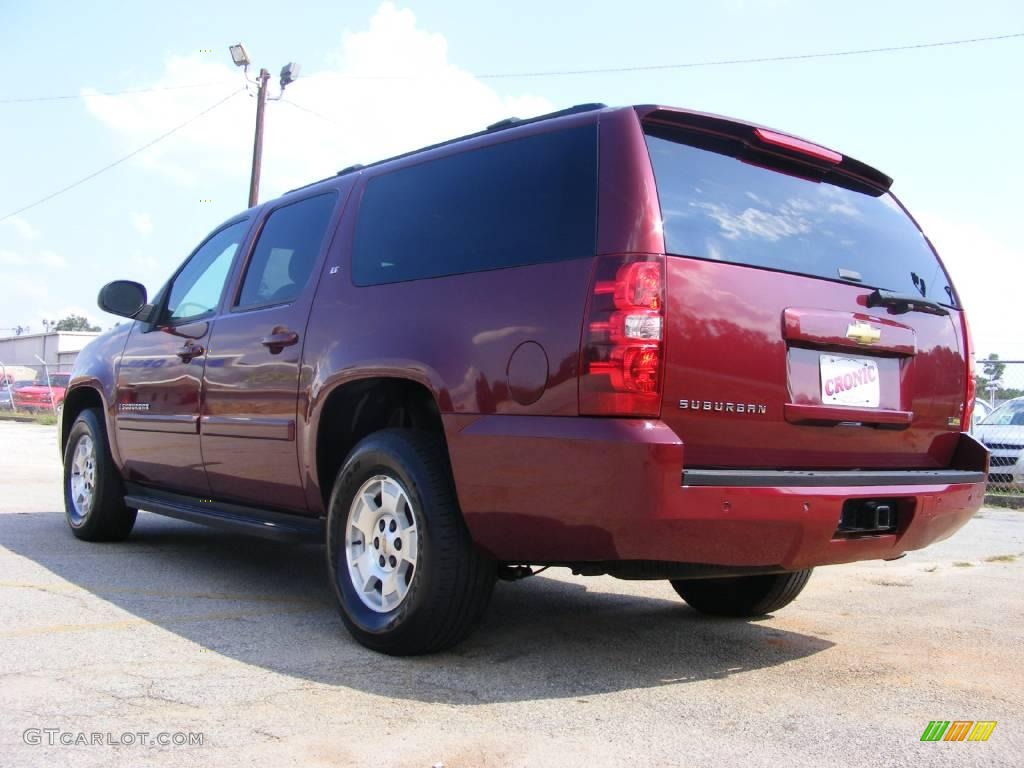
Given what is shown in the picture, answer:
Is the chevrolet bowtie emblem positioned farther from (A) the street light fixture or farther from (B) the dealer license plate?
(A) the street light fixture

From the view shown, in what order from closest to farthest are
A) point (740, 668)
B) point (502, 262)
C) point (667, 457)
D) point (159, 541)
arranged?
point (667, 457)
point (502, 262)
point (740, 668)
point (159, 541)

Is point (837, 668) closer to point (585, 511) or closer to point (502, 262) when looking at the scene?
point (585, 511)

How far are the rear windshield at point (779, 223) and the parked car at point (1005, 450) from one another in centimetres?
844

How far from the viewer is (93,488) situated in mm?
6035

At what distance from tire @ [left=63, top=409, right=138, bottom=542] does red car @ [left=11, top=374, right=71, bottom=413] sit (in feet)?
79.6

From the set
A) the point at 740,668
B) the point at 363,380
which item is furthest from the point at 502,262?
the point at 740,668

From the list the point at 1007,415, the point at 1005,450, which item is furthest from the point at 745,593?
the point at 1007,415

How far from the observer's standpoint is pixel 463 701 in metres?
3.11

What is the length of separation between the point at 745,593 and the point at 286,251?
8.84ft

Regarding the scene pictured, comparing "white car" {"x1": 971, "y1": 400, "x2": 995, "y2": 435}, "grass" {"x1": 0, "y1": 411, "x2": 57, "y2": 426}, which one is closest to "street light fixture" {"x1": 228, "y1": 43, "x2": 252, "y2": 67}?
"grass" {"x1": 0, "y1": 411, "x2": 57, "y2": 426}

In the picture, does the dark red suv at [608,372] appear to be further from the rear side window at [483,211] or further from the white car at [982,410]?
the white car at [982,410]

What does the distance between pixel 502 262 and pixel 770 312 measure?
0.92 meters

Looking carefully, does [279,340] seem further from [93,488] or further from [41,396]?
[41,396]

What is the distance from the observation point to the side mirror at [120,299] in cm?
571
